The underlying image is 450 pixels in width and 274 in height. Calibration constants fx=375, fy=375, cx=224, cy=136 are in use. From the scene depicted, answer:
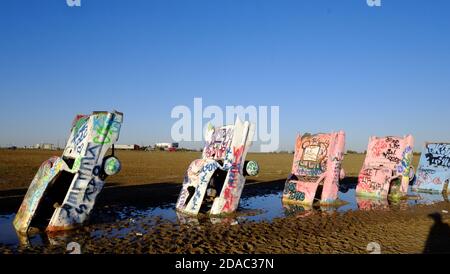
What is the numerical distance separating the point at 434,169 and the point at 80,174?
19501 millimetres

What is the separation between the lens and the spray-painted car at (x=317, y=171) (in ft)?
47.6

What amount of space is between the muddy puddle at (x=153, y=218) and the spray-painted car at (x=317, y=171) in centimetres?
62

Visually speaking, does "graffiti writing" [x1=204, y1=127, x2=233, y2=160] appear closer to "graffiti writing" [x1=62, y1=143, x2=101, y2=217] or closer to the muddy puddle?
the muddy puddle

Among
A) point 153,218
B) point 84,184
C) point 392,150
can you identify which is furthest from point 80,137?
point 392,150

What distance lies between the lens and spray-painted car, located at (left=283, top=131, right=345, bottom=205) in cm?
1451

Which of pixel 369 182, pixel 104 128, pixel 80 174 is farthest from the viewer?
pixel 369 182

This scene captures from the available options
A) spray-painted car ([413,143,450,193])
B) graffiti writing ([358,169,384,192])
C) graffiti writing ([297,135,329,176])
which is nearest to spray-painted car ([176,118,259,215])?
graffiti writing ([297,135,329,176])

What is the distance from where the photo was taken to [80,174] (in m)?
9.44

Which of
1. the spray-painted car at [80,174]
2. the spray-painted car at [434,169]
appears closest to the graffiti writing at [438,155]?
the spray-painted car at [434,169]

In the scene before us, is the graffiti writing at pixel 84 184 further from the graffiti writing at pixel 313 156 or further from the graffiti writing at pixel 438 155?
the graffiti writing at pixel 438 155

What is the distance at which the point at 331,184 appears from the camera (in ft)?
47.9

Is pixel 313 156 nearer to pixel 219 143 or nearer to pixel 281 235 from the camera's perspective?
pixel 219 143
